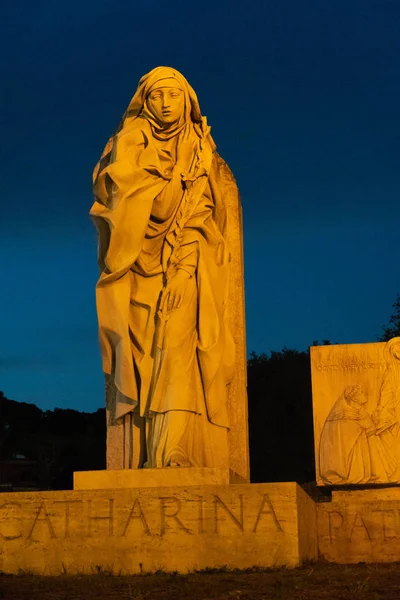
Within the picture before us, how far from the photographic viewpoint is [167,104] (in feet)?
36.3

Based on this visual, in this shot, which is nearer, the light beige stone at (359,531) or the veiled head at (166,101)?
the veiled head at (166,101)

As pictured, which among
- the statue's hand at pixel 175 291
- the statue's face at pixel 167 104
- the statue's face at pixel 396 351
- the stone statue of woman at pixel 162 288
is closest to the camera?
the stone statue of woman at pixel 162 288

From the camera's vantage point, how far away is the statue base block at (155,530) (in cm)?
934

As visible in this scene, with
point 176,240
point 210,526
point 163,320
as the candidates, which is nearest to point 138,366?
point 163,320

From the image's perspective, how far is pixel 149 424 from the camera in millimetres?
10734

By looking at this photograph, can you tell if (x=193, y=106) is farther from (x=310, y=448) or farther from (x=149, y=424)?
(x=310, y=448)

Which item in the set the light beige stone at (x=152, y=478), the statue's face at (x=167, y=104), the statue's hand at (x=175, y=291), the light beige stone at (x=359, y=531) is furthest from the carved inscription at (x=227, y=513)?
the statue's face at (x=167, y=104)

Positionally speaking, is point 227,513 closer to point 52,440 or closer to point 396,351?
point 396,351

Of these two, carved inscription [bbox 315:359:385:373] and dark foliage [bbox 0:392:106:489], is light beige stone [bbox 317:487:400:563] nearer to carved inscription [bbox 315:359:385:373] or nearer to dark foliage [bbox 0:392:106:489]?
carved inscription [bbox 315:359:385:373]

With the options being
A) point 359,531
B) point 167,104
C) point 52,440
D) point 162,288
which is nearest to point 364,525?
point 359,531

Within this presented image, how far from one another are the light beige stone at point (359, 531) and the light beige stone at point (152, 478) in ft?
5.81

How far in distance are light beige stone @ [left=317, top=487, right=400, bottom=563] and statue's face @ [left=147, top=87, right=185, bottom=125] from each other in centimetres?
418

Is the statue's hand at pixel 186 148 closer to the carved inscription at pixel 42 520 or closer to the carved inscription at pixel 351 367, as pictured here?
the carved inscription at pixel 42 520

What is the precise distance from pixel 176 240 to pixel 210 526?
9.85 ft
